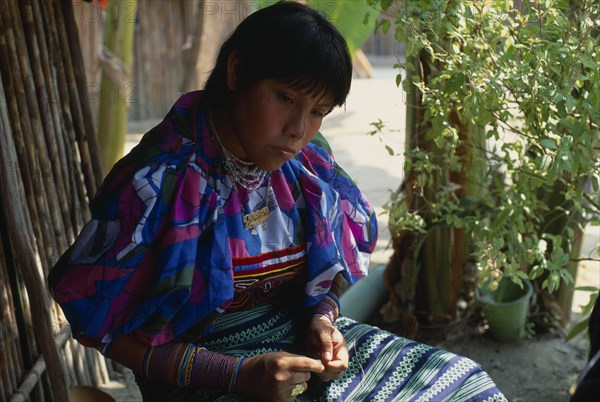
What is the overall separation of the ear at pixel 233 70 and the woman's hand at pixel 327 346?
611mm

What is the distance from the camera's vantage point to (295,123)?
64.9 inches

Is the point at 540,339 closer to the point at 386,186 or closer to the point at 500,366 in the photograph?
the point at 500,366

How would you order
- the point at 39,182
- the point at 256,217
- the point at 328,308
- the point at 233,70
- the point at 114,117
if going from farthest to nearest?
the point at 114,117 → the point at 39,182 → the point at 328,308 → the point at 256,217 → the point at 233,70

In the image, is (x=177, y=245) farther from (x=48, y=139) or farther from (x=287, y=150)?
(x=48, y=139)

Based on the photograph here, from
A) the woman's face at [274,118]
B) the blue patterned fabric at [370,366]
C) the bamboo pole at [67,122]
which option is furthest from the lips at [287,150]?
the bamboo pole at [67,122]

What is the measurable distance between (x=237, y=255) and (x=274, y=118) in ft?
1.06

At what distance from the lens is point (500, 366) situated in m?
3.28

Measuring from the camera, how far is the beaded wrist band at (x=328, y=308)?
6.26ft

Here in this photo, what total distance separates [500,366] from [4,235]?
210cm

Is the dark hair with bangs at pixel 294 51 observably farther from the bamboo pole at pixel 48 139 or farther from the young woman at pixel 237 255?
the bamboo pole at pixel 48 139

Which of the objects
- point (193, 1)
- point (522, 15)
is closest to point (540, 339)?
point (522, 15)

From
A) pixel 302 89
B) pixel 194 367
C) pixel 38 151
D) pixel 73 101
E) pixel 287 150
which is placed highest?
pixel 302 89

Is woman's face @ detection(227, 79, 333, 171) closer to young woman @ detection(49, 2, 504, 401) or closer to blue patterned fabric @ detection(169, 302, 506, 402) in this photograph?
young woman @ detection(49, 2, 504, 401)

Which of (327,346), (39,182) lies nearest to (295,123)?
(327,346)
